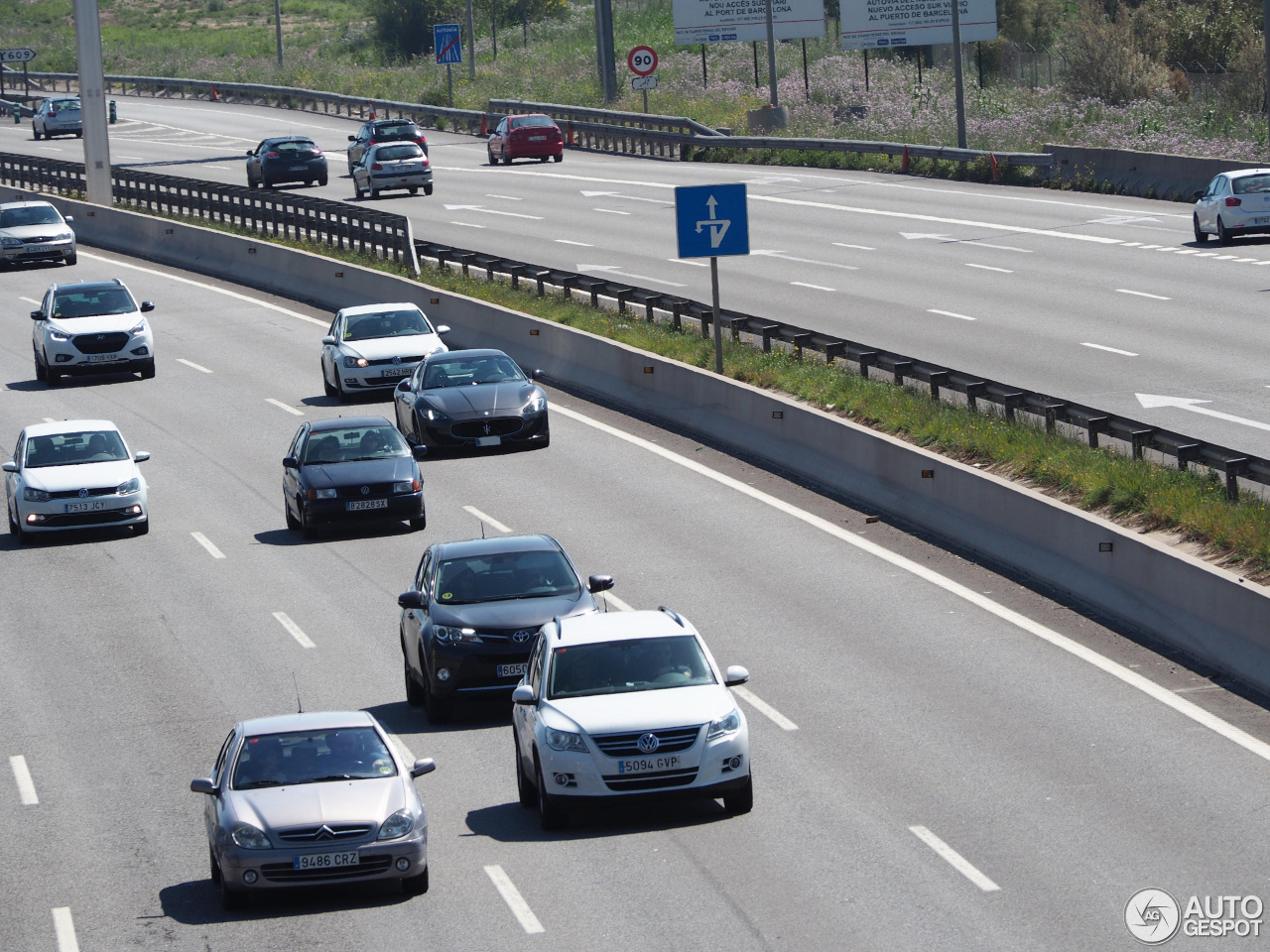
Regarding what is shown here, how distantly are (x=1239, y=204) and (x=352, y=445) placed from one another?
22082mm

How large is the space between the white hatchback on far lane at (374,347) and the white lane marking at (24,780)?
1577cm

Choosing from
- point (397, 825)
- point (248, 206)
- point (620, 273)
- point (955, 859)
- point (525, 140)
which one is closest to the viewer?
point (397, 825)

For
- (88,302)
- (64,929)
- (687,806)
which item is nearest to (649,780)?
(687,806)

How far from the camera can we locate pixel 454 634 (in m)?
15.6

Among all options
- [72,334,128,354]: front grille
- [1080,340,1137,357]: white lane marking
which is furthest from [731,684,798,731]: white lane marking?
[72,334,128,354]: front grille

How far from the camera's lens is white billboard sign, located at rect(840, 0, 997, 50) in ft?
252

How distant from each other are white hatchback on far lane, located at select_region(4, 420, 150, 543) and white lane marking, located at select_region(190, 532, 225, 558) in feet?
2.56

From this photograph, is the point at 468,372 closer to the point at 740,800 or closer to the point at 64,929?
the point at 740,800

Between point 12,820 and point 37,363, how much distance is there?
22.4 metres

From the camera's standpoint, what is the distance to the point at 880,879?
11594mm

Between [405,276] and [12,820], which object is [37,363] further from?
[12,820]

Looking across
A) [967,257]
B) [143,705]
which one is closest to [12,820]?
[143,705]

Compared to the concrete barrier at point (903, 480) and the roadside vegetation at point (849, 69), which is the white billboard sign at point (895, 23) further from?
the concrete barrier at point (903, 480)

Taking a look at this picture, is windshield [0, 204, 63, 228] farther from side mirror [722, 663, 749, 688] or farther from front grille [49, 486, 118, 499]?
side mirror [722, 663, 749, 688]
